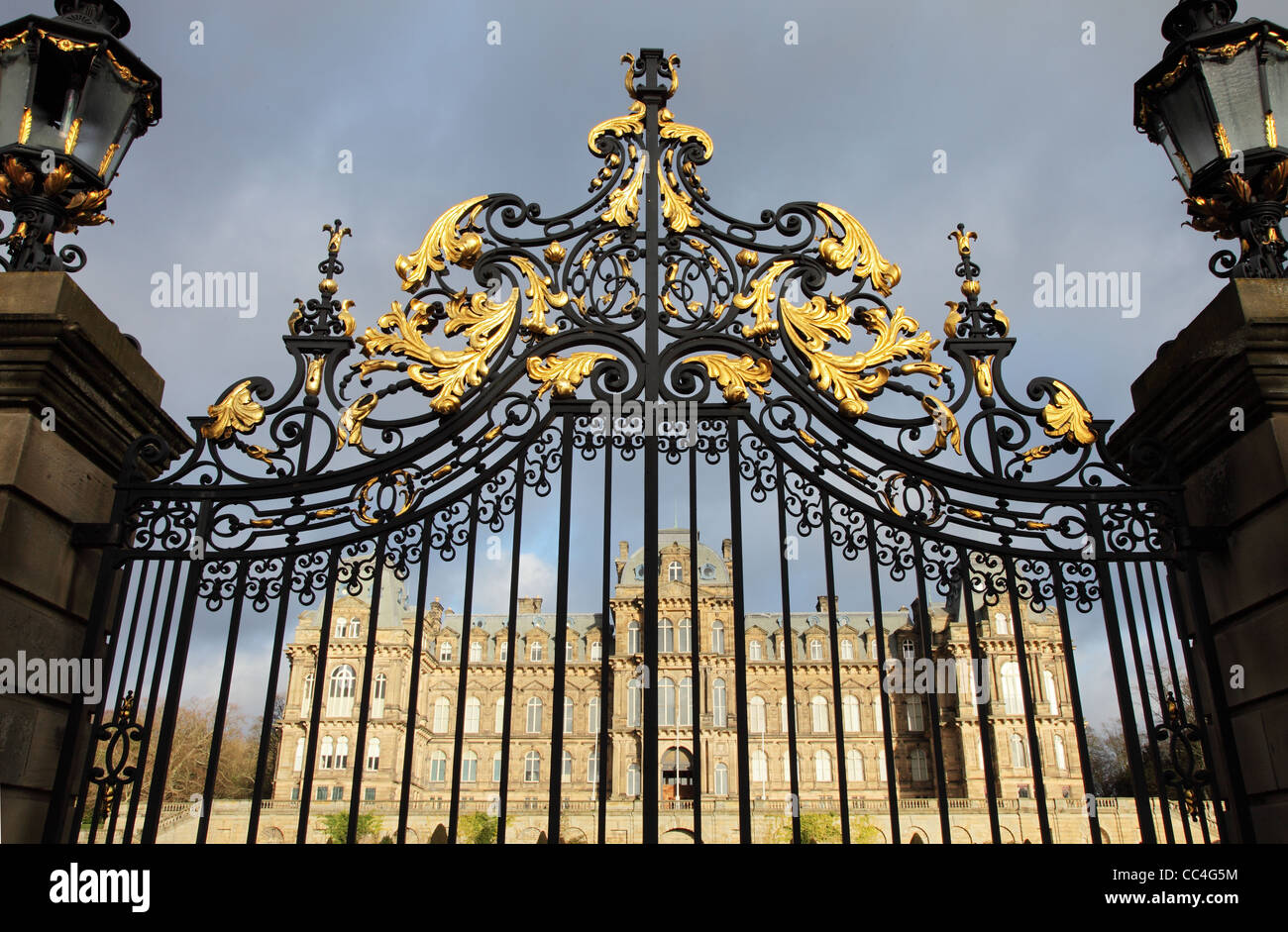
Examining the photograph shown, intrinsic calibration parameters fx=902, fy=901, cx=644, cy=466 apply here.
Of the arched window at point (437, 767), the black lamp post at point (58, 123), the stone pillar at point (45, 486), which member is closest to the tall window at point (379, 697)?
the arched window at point (437, 767)

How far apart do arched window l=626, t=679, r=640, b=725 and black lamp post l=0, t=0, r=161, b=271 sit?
31729mm

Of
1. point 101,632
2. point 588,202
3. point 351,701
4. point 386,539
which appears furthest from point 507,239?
point 351,701

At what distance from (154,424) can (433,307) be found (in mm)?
1582

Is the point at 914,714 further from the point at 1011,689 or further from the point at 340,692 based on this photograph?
the point at 340,692

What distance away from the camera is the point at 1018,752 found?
35531 mm

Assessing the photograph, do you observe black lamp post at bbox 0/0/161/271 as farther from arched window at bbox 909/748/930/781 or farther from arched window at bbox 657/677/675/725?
arched window at bbox 909/748/930/781

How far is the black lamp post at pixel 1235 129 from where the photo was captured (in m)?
4.50

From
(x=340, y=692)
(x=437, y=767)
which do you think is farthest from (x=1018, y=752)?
(x=340, y=692)

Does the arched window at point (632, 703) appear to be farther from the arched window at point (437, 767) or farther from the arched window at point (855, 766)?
the arched window at point (855, 766)

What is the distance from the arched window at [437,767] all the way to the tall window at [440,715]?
96cm

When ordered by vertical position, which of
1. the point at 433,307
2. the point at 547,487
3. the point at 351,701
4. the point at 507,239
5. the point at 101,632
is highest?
the point at 351,701
